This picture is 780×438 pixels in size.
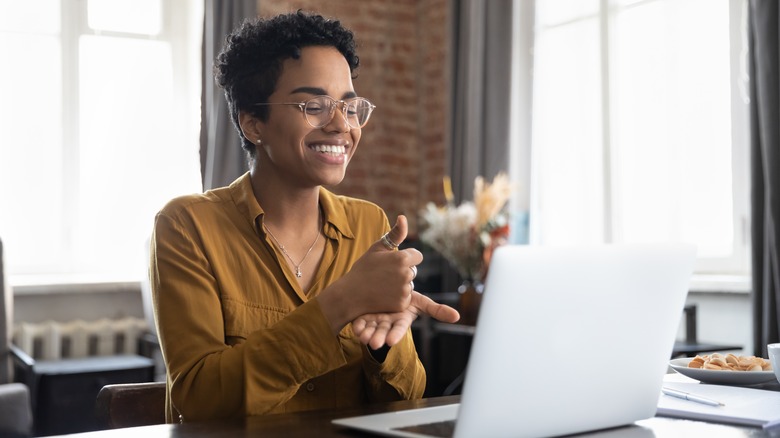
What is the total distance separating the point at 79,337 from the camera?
14.4ft

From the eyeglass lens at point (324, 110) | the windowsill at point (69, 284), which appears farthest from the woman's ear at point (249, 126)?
the windowsill at point (69, 284)

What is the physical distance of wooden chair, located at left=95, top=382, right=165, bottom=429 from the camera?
1.47 m

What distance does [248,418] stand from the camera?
1.22 metres

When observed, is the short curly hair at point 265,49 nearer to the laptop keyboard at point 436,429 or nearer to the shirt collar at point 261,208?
the shirt collar at point 261,208

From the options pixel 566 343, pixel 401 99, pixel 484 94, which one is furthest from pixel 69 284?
pixel 566 343

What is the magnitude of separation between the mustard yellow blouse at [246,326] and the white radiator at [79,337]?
288cm

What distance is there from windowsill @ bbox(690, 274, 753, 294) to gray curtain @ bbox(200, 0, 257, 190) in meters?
2.25

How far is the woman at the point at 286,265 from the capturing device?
1.36 meters

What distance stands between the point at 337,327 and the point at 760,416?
1.93 ft

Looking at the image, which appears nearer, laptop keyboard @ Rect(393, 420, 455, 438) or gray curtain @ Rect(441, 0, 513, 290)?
laptop keyboard @ Rect(393, 420, 455, 438)

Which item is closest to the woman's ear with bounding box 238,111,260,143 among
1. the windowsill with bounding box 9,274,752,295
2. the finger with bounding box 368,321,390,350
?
the finger with bounding box 368,321,390,350

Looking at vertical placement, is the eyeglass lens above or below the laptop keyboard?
above

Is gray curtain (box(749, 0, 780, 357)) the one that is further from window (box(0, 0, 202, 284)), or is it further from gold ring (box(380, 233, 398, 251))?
window (box(0, 0, 202, 284))

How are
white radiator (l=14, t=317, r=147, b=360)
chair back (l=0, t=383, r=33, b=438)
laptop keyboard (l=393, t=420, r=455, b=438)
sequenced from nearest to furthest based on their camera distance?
laptop keyboard (l=393, t=420, r=455, b=438), chair back (l=0, t=383, r=33, b=438), white radiator (l=14, t=317, r=147, b=360)
